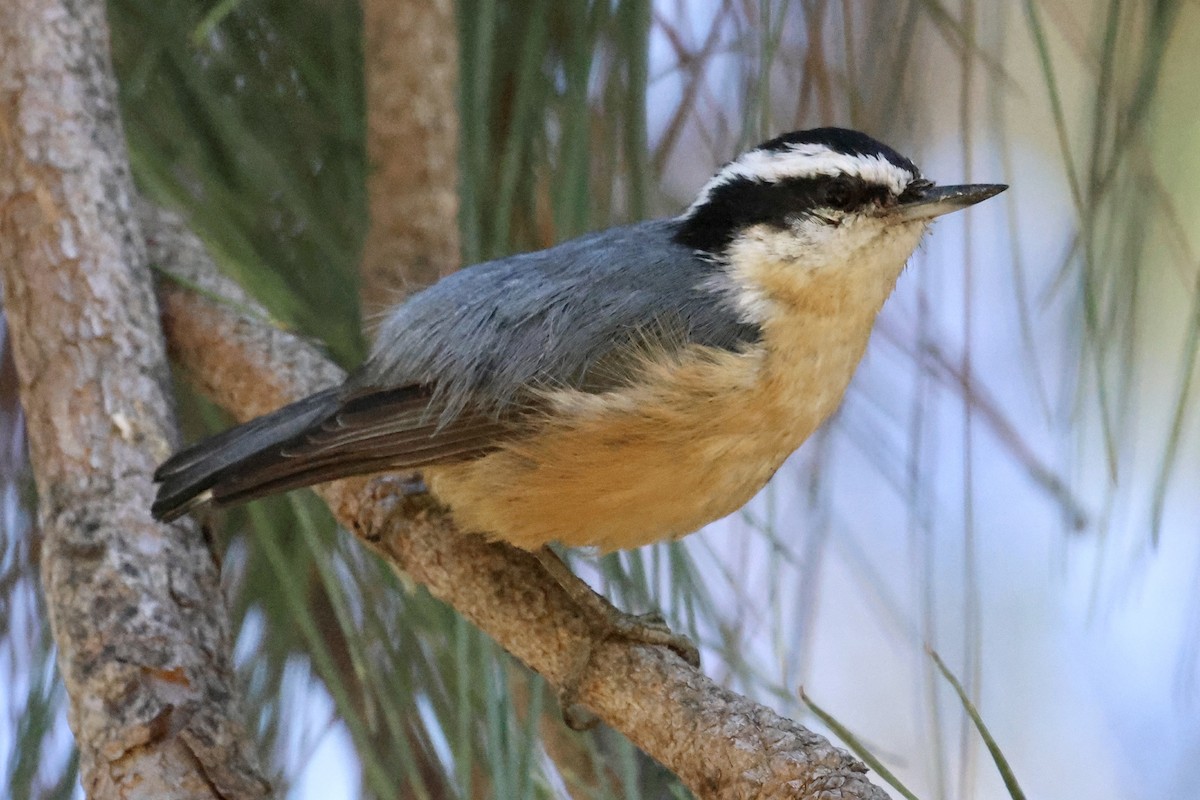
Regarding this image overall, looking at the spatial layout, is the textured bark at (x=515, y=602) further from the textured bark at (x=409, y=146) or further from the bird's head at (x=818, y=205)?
Answer: the bird's head at (x=818, y=205)

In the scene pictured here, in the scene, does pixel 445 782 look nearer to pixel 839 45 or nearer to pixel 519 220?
pixel 519 220

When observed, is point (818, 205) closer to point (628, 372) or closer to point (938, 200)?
point (938, 200)

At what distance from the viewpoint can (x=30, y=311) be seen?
139cm

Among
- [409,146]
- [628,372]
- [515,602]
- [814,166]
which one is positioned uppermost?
[409,146]

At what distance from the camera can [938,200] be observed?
1290 millimetres

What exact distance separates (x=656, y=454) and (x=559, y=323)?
0.17 m

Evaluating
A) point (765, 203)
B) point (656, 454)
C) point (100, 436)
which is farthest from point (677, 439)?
point (100, 436)

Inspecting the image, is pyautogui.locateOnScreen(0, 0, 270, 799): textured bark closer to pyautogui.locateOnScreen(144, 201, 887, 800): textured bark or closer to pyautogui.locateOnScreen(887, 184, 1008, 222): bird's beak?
pyautogui.locateOnScreen(144, 201, 887, 800): textured bark

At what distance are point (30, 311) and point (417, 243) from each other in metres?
0.43

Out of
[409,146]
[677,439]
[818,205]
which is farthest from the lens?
[409,146]

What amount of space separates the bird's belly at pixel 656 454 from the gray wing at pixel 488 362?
0.03m

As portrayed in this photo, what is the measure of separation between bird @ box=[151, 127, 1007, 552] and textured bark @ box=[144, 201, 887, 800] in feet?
0.16

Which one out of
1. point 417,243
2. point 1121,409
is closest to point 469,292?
point 417,243

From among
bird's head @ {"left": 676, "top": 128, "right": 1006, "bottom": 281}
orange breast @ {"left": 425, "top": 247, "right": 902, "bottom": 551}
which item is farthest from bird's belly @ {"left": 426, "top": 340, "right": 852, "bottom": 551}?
bird's head @ {"left": 676, "top": 128, "right": 1006, "bottom": 281}
